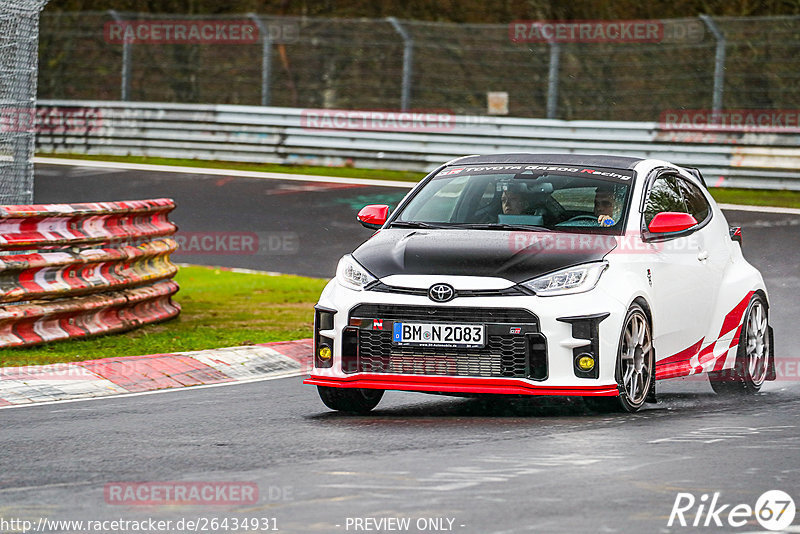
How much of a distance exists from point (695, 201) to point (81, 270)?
4.92m

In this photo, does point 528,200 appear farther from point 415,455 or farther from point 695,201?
point 415,455

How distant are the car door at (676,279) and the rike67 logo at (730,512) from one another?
268 centimetres

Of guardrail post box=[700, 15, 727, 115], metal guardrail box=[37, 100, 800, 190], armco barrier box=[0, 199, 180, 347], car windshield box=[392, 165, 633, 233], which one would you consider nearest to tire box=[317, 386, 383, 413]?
car windshield box=[392, 165, 633, 233]

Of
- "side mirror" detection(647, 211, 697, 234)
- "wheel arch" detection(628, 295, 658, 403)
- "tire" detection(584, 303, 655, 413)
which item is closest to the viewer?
"tire" detection(584, 303, 655, 413)

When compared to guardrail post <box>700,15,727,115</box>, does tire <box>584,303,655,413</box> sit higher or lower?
lower

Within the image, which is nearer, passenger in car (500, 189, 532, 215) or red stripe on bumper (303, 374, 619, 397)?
red stripe on bumper (303, 374, 619, 397)

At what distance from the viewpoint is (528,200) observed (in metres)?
9.61

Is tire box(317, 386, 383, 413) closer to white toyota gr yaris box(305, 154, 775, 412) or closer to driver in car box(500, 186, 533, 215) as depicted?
white toyota gr yaris box(305, 154, 775, 412)

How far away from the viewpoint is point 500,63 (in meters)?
27.1

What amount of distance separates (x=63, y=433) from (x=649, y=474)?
3278mm

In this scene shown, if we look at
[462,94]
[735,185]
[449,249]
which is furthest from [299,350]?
[462,94]

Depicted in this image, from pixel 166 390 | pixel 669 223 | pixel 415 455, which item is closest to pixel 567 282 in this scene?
pixel 669 223

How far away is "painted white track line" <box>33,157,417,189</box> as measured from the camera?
2444 cm

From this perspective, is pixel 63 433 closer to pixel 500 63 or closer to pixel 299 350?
pixel 299 350
